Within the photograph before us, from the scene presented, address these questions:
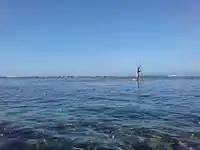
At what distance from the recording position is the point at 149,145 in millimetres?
11453

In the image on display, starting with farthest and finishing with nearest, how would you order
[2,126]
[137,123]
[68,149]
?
[137,123] < [2,126] < [68,149]

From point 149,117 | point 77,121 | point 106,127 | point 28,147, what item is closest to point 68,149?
point 28,147

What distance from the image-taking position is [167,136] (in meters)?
12.8

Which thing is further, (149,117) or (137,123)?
(149,117)

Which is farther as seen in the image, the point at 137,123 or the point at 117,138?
the point at 137,123

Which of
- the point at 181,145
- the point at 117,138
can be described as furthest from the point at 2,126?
the point at 181,145

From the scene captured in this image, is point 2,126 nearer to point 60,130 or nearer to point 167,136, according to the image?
point 60,130

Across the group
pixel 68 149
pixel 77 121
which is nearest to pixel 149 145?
pixel 68 149

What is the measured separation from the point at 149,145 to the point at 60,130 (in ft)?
16.2

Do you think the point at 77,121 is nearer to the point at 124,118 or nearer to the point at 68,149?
the point at 124,118

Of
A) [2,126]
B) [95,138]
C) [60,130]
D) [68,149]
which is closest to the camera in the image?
[68,149]

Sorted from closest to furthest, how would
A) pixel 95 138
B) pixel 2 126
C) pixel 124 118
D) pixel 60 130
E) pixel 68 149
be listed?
1. pixel 68 149
2. pixel 95 138
3. pixel 60 130
4. pixel 2 126
5. pixel 124 118

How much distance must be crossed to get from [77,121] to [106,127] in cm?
246

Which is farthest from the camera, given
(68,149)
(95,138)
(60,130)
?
(60,130)
